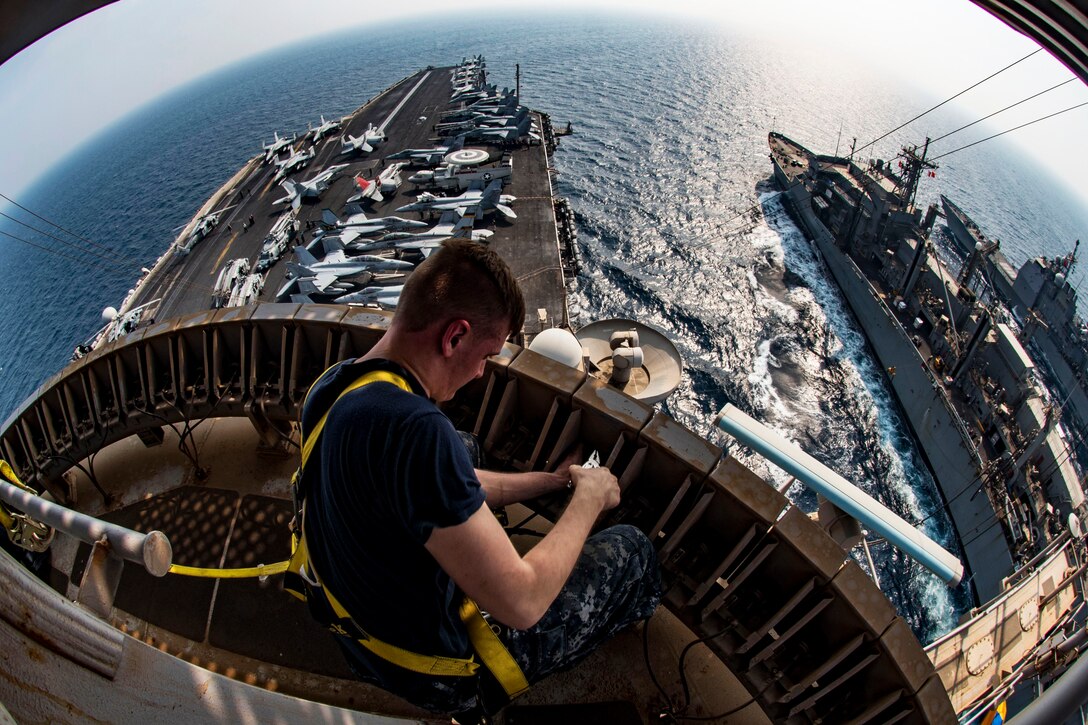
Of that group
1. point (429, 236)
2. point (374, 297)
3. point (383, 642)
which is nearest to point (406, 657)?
point (383, 642)

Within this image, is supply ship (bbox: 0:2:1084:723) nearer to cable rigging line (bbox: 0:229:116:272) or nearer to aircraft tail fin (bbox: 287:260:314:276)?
aircraft tail fin (bbox: 287:260:314:276)

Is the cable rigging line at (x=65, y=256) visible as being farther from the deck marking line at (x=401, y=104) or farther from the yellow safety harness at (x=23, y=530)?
the yellow safety harness at (x=23, y=530)

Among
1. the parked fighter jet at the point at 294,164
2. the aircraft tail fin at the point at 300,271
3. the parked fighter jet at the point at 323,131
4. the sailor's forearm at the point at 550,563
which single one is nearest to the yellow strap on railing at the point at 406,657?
the sailor's forearm at the point at 550,563

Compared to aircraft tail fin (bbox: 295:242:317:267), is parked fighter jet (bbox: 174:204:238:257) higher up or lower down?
lower down

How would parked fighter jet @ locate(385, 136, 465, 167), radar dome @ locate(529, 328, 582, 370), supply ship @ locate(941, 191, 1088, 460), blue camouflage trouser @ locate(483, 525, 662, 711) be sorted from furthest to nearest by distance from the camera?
parked fighter jet @ locate(385, 136, 465, 167) → supply ship @ locate(941, 191, 1088, 460) → radar dome @ locate(529, 328, 582, 370) → blue camouflage trouser @ locate(483, 525, 662, 711)

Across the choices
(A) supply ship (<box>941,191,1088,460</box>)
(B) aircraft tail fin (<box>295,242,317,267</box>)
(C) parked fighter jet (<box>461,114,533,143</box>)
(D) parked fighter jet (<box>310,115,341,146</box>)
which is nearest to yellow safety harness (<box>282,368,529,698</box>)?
(A) supply ship (<box>941,191,1088,460</box>)

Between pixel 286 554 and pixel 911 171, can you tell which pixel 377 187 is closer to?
pixel 286 554
